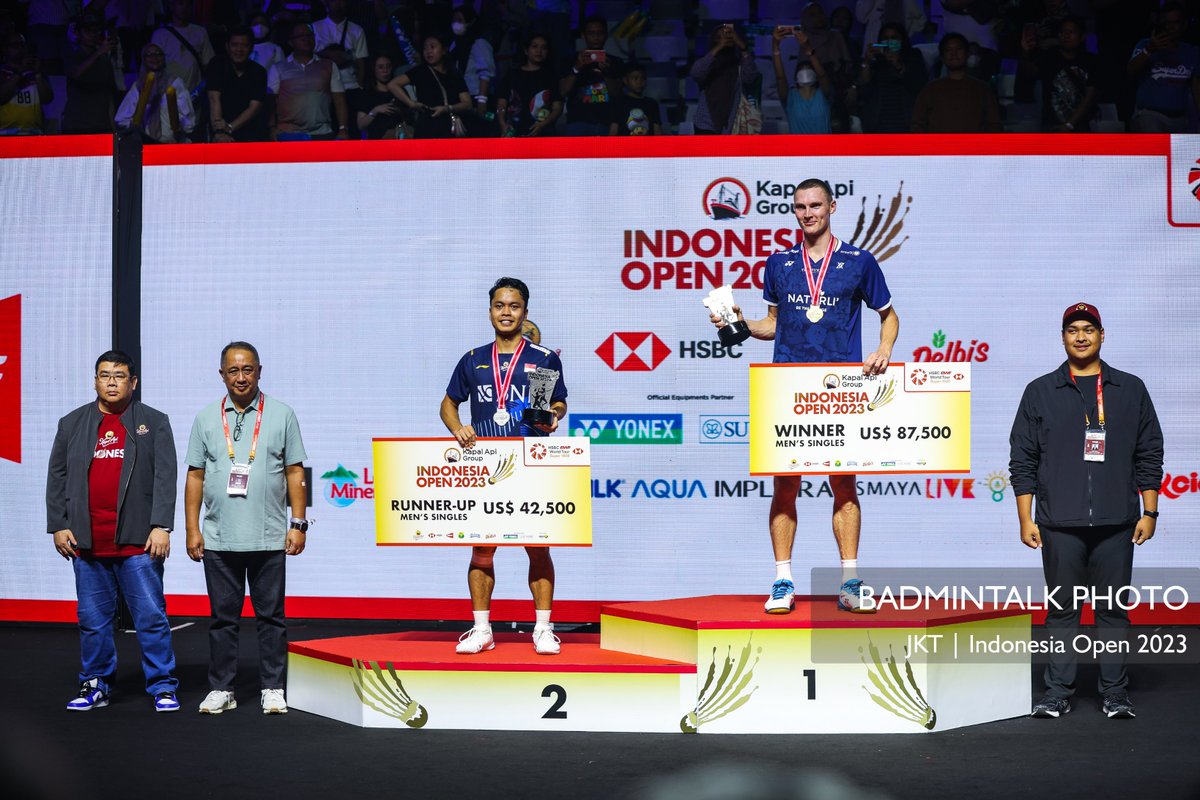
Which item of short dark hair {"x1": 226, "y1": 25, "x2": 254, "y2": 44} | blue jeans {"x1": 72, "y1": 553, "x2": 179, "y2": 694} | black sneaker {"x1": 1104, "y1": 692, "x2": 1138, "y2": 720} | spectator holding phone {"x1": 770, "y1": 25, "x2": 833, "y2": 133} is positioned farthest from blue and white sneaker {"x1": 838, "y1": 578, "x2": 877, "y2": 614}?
short dark hair {"x1": 226, "y1": 25, "x2": 254, "y2": 44}

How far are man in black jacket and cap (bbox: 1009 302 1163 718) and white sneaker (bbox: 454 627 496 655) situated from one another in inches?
99.9

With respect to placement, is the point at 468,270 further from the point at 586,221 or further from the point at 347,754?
the point at 347,754

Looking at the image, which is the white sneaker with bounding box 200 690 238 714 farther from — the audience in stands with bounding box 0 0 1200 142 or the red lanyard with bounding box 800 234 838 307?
the audience in stands with bounding box 0 0 1200 142

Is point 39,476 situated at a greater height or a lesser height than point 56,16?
lesser

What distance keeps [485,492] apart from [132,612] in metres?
1.84

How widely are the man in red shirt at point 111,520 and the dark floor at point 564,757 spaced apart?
25 centimetres

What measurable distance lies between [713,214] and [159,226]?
12.1ft

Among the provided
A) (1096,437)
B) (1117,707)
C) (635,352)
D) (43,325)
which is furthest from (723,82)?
(1117,707)

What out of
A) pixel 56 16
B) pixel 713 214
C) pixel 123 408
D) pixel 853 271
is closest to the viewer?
pixel 853 271

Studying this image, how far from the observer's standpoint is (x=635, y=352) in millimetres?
8375

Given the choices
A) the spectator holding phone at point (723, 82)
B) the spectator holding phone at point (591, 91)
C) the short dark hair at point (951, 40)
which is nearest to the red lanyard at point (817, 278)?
the spectator holding phone at point (723, 82)

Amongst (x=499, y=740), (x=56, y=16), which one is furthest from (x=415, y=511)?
(x=56, y=16)

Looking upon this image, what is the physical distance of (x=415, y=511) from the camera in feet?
20.1

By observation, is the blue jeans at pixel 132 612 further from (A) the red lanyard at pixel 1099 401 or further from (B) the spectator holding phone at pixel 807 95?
(B) the spectator holding phone at pixel 807 95
